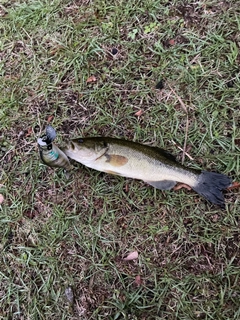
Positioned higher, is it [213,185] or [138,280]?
[213,185]

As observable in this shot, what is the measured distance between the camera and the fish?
3.28 m

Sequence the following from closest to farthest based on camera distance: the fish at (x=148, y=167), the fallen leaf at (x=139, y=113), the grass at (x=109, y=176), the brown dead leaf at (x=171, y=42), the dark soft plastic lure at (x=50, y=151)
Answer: the dark soft plastic lure at (x=50, y=151) < the fish at (x=148, y=167) < the grass at (x=109, y=176) < the fallen leaf at (x=139, y=113) < the brown dead leaf at (x=171, y=42)

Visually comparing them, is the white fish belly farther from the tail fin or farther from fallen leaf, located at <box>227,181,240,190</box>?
fallen leaf, located at <box>227,181,240,190</box>

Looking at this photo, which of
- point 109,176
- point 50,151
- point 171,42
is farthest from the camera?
point 171,42

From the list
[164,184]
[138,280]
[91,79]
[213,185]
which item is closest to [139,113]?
[91,79]

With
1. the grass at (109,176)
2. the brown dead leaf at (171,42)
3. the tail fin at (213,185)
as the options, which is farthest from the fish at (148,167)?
the brown dead leaf at (171,42)

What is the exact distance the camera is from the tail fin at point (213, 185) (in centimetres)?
332

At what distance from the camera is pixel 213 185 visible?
3314mm

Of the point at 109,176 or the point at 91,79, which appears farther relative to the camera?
the point at 91,79

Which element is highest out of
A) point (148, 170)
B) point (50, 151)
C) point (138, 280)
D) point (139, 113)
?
point (50, 151)

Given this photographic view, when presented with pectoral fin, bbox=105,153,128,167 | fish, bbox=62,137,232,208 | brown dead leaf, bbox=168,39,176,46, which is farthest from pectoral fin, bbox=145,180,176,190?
brown dead leaf, bbox=168,39,176,46

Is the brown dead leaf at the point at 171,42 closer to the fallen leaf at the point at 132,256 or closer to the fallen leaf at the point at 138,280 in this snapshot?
the fallen leaf at the point at 132,256

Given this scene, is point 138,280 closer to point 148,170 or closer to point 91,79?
point 148,170

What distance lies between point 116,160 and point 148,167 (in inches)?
11.3
